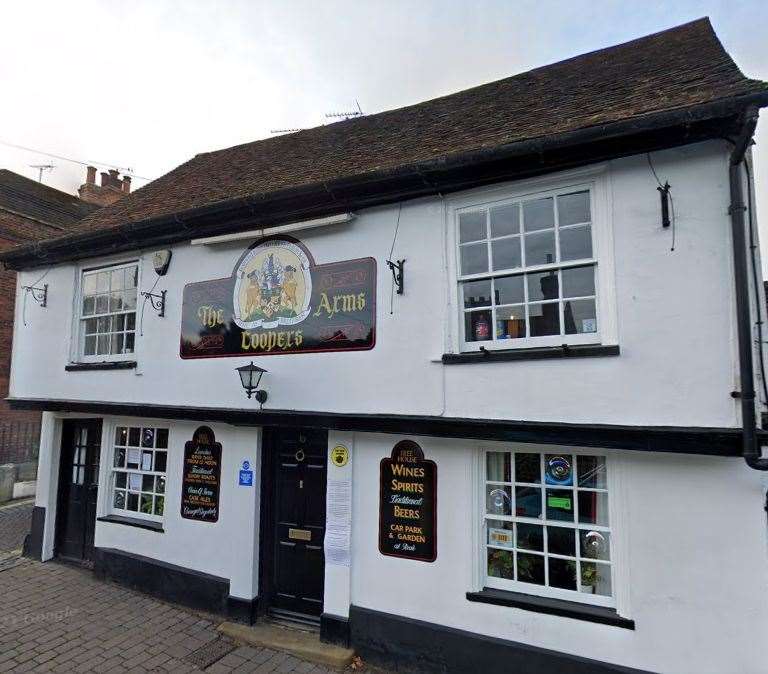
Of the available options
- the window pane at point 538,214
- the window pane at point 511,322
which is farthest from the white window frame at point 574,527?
the window pane at point 538,214

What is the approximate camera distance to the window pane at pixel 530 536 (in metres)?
4.72

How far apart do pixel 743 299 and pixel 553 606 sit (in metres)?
3.12

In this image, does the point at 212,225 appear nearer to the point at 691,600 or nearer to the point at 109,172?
the point at 691,600

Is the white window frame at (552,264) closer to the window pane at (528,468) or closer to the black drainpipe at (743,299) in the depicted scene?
the black drainpipe at (743,299)

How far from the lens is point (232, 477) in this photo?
643 centimetres

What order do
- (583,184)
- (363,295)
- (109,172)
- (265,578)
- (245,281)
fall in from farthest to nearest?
(109,172) < (245,281) < (265,578) < (363,295) < (583,184)

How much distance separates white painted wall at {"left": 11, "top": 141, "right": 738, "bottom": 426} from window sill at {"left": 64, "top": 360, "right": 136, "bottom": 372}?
22 cm

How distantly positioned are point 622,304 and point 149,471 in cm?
686

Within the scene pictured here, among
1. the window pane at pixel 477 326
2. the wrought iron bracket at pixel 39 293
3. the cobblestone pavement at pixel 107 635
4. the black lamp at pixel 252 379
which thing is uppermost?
the wrought iron bracket at pixel 39 293

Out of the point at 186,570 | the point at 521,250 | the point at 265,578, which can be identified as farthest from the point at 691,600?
the point at 186,570

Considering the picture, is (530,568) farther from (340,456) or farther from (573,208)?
(573,208)

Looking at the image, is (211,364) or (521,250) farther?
(211,364)

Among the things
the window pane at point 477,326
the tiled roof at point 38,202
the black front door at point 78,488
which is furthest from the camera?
the tiled roof at point 38,202

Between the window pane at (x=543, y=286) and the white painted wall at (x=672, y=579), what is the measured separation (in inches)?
61.0
